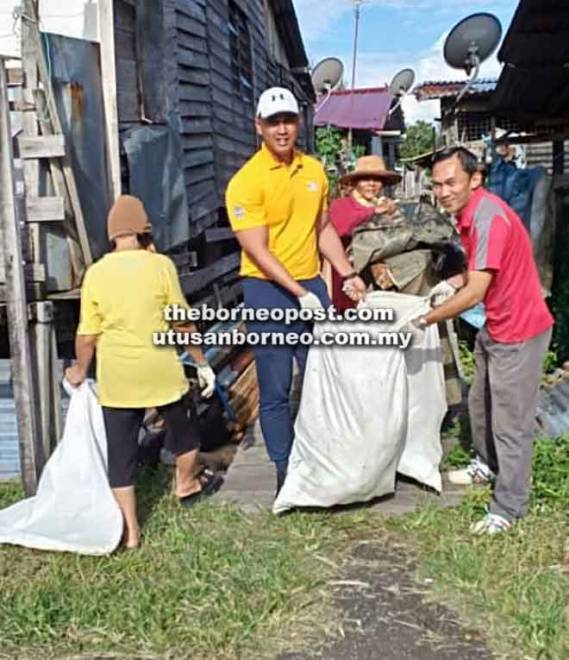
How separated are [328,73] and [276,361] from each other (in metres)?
15.6

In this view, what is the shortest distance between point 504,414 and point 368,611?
106 cm

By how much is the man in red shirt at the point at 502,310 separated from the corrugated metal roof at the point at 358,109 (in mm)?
19259

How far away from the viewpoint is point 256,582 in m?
3.20

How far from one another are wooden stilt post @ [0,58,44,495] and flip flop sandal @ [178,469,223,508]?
770 mm

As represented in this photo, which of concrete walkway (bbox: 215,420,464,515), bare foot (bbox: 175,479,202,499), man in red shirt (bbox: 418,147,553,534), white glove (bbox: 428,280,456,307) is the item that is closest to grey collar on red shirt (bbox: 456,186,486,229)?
man in red shirt (bbox: 418,147,553,534)

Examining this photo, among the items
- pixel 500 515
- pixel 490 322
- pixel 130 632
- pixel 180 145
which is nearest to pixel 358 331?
pixel 490 322

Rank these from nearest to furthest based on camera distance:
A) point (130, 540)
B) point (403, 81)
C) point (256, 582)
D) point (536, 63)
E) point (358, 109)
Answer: point (256, 582) < point (130, 540) < point (536, 63) < point (403, 81) < point (358, 109)

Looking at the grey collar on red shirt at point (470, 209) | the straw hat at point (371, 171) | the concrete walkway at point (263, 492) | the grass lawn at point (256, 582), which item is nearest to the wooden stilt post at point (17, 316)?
the grass lawn at point (256, 582)

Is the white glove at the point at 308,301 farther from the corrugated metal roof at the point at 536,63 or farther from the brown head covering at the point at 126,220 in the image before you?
the corrugated metal roof at the point at 536,63

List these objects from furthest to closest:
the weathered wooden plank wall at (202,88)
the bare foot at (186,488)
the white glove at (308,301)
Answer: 1. the weathered wooden plank wall at (202,88)
2. the bare foot at (186,488)
3. the white glove at (308,301)

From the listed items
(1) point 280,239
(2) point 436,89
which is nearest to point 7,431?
(1) point 280,239

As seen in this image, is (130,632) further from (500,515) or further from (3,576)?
(500,515)

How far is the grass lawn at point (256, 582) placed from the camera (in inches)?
112

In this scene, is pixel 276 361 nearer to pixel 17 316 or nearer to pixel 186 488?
pixel 186 488
